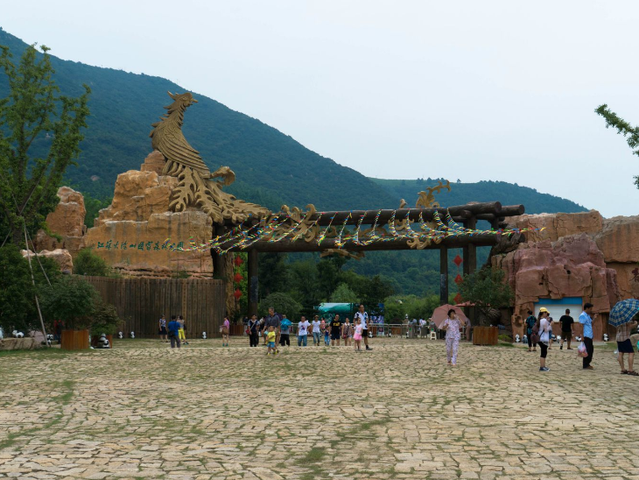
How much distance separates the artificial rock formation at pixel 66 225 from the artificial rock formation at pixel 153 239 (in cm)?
278

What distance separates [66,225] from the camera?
3972 centimetres

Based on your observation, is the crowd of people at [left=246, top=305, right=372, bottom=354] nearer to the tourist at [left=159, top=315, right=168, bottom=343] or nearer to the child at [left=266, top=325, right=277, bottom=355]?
the child at [left=266, top=325, right=277, bottom=355]

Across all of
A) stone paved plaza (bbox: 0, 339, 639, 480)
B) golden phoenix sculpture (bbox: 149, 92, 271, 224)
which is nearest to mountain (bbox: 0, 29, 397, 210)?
golden phoenix sculpture (bbox: 149, 92, 271, 224)

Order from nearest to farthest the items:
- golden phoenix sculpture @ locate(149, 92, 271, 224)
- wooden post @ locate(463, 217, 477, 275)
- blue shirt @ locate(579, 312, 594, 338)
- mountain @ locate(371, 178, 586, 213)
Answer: blue shirt @ locate(579, 312, 594, 338) → wooden post @ locate(463, 217, 477, 275) → golden phoenix sculpture @ locate(149, 92, 271, 224) → mountain @ locate(371, 178, 586, 213)

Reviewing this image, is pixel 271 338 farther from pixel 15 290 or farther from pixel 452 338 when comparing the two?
pixel 15 290

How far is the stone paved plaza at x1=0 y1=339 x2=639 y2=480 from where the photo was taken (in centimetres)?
642

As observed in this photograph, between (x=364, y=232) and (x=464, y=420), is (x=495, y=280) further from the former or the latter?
(x=464, y=420)

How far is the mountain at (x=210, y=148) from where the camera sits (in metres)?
97.9

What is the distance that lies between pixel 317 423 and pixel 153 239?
27.5 meters

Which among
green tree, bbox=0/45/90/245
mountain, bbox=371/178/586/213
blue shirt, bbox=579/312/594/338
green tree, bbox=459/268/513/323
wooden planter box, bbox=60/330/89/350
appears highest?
mountain, bbox=371/178/586/213

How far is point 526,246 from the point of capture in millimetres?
31688

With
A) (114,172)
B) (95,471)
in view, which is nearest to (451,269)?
(114,172)

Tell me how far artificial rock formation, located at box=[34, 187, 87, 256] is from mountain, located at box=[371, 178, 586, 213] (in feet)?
326

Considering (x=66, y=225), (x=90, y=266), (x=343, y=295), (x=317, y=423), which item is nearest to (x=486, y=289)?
(x=90, y=266)
